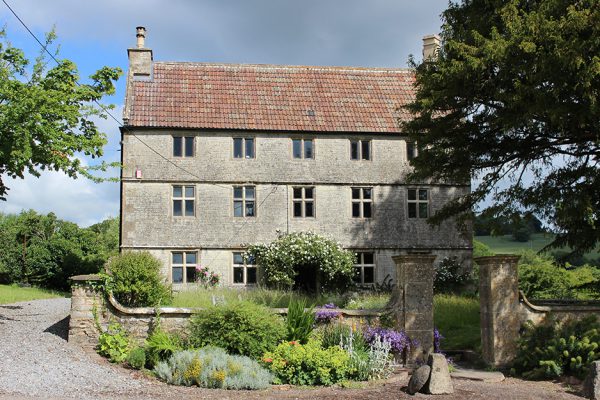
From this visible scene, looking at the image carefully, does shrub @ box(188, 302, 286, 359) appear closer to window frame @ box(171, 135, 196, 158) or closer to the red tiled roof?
window frame @ box(171, 135, 196, 158)

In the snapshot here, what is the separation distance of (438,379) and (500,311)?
12.0ft

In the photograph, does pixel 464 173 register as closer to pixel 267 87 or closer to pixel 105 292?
pixel 105 292

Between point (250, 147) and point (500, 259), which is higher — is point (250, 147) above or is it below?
above

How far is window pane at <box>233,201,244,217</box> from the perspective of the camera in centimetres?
2698

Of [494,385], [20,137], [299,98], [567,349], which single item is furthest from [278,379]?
[299,98]

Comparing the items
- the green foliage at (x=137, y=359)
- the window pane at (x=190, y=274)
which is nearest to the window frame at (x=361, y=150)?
the window pane at (x=190, y=274)

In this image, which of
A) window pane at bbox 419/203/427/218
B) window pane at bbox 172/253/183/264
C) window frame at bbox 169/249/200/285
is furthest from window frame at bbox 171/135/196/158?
window pane at bbox 419/203/427/218

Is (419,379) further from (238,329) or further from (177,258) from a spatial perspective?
(177,258)

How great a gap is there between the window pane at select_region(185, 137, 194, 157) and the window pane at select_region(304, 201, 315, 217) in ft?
17.0

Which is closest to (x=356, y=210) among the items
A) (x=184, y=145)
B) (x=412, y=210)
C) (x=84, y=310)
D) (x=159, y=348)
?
(x=412, y=210)

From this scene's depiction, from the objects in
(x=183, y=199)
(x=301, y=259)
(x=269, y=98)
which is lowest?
(x=301, y=259)

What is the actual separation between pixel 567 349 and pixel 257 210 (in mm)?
16017

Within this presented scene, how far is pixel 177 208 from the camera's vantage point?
2667cm

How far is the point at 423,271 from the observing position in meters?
14.1
